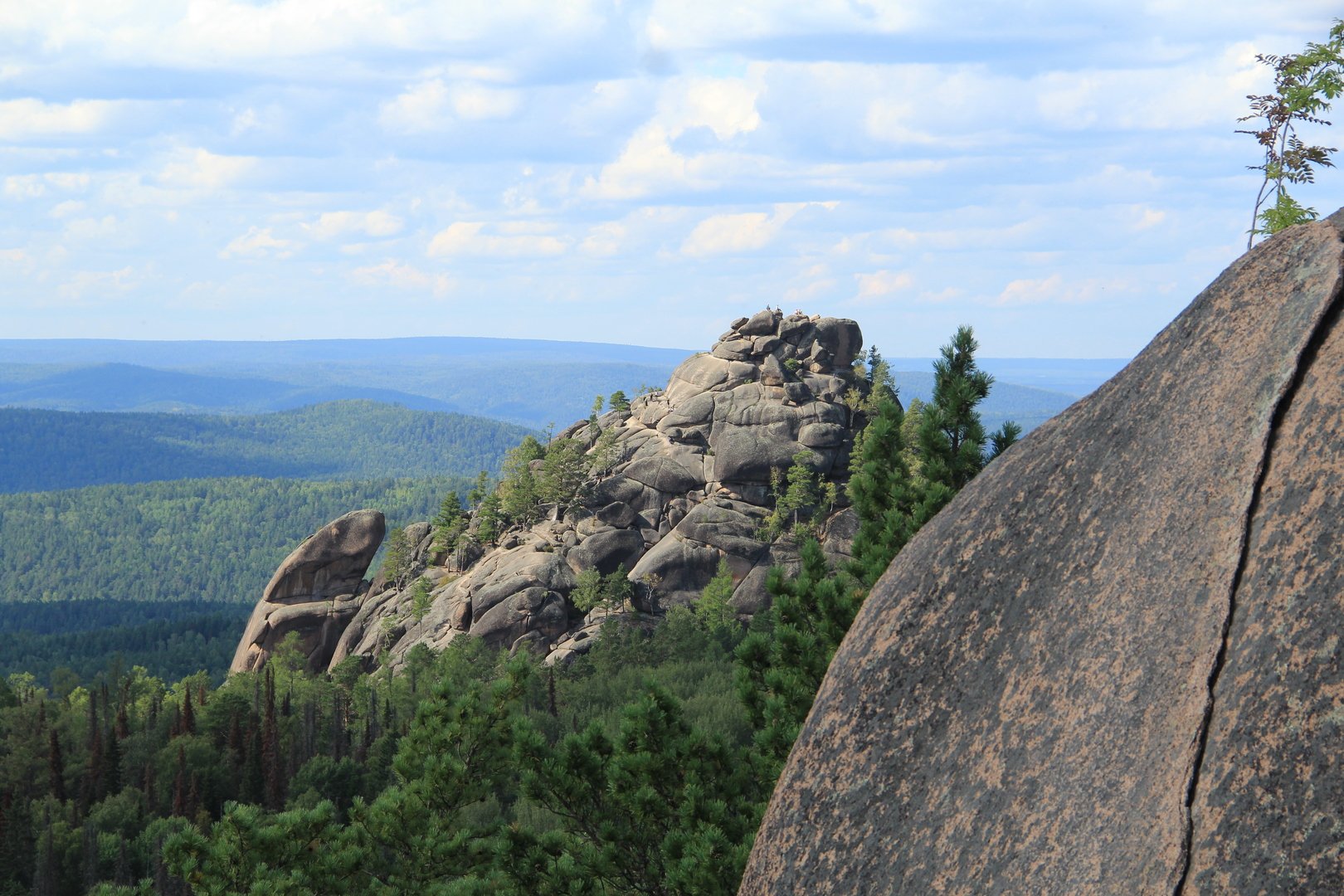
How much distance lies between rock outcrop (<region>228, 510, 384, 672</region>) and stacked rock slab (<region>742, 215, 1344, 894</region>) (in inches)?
3911

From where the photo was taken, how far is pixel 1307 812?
500 centimetres

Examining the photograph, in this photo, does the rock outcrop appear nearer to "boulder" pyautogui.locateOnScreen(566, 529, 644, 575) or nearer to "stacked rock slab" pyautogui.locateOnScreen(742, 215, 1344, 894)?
"boulder" pyautogui.locateOnScreen(566, 529, 644, 575)

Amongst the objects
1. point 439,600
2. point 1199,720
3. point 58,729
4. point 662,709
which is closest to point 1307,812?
point 1199,720

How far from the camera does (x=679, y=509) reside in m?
90.8

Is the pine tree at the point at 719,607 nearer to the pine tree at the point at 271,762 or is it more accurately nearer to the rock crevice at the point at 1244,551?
the pine tree at the point at 271,762

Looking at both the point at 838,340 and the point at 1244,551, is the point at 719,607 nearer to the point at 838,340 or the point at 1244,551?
the point at 838,340

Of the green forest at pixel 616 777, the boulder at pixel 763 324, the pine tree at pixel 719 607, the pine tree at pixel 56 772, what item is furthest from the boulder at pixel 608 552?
the green forest at pixel 616 777

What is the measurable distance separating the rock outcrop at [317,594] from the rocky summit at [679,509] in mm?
4408

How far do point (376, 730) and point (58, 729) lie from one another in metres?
28.4

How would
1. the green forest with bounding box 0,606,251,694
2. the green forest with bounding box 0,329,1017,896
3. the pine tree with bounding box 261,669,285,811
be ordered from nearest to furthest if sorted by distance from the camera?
the green forest with bounding box 0,329,1017,896, the pine tree with bounding box 261,669,285,811, the green forest with bounding box 0,606,251,694

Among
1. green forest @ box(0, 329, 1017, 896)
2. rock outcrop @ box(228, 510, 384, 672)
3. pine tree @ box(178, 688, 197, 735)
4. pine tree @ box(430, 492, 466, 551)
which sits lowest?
pine tree @ box(178, 688, 197, 735)

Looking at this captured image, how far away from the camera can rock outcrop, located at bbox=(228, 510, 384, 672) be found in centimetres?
10256

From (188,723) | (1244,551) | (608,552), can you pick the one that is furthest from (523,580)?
(1244,551)

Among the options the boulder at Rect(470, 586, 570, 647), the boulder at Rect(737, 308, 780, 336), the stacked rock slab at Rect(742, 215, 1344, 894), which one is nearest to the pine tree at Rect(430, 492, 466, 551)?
the boulder at Rect(470, 586, 570, 647)
